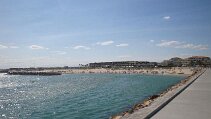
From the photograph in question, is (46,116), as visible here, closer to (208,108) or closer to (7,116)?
(7,116)

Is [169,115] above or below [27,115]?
above

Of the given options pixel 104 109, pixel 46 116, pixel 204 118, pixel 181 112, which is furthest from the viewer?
pixel 104 109

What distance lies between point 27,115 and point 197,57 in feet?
515

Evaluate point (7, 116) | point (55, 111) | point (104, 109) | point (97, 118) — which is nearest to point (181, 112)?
point (97, 118)

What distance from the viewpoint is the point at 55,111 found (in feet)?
69.2

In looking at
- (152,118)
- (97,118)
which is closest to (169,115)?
(152,118)

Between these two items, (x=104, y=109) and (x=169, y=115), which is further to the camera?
(x=104, y=109)

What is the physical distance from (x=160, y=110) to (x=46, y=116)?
951 centimetres

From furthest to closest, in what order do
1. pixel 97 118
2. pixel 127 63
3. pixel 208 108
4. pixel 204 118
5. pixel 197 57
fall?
pixel 127 63 → pixel 197 57 → pixel 97 118 → pixel 208 108 → pixel 204 118

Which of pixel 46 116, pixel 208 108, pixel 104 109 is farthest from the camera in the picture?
pixel 104 109

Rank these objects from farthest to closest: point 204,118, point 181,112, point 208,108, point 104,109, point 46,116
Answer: point 104,109 → point 46,116 → point 208,108 → point 181,112 → point 204,118

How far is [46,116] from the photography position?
19.3 meters

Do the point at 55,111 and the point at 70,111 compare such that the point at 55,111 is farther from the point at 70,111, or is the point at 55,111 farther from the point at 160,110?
the point at 160,110

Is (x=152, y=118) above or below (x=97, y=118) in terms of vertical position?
above
